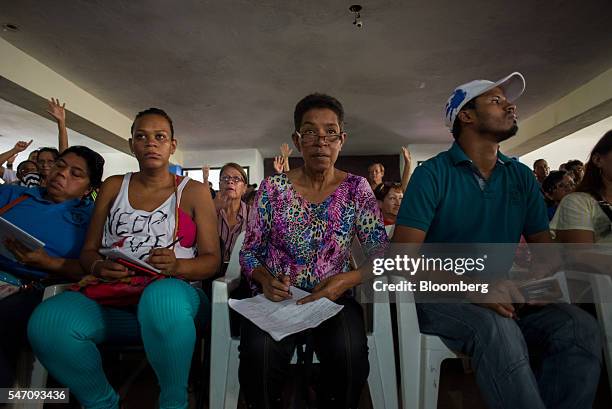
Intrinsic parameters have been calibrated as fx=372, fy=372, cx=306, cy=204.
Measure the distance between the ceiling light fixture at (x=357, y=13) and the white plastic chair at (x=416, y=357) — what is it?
10.3 feet

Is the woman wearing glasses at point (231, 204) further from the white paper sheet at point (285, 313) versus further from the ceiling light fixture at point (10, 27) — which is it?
the ceiling light fixture at point (10, 27)

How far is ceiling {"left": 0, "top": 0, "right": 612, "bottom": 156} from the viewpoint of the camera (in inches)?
141

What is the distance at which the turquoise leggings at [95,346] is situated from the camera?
3.59ft

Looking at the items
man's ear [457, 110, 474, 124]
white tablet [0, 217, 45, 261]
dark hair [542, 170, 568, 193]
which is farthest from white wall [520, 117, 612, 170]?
white tablet [0, 217, 45, 261]

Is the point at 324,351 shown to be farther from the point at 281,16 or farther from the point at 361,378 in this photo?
the point at 281,16

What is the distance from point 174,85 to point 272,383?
205 inches

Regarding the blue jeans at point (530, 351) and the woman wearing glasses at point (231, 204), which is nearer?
the blue jeans at point (530, 351)

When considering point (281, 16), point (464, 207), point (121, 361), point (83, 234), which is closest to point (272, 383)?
point (464, 207)

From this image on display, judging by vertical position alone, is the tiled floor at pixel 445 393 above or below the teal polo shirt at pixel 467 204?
below

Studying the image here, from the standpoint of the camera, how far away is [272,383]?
1056mm

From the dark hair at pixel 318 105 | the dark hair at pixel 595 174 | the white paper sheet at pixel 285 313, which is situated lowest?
the white paper sheet at pixel 285 313

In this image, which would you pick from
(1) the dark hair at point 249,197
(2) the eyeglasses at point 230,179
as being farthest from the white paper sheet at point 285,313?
(1) the dark hair at point 249,197

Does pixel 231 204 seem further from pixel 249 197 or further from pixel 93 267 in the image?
pixel 93 267

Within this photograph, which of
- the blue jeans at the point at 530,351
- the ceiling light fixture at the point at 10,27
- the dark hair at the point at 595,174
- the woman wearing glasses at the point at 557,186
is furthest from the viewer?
the ceiling light fixture at the point at 10,27
